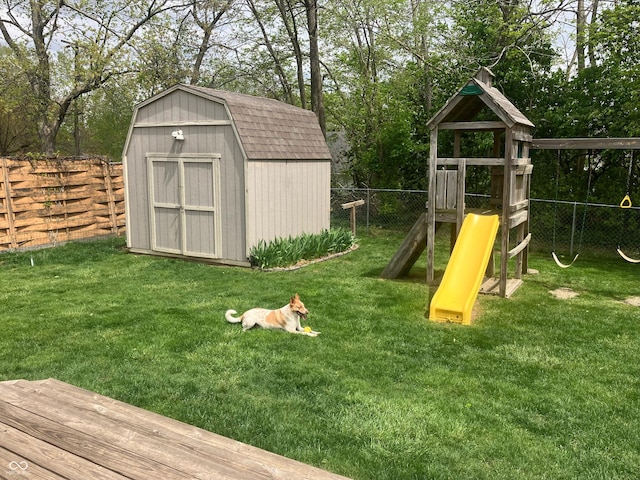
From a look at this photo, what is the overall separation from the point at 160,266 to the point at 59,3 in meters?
10.8

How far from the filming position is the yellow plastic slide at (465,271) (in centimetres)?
672

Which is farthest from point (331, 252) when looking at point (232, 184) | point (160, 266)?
point (160, 266)

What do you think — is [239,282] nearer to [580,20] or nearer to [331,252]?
[331,252]

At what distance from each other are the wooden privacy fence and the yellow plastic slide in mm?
9268

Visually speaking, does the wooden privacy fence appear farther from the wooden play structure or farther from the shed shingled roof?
the wooden play structure

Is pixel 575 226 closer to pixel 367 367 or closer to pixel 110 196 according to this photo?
pixel 367 367

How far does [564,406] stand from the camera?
14.2 ft

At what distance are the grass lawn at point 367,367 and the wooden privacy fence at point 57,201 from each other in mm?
2862

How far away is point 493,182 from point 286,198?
162 inches

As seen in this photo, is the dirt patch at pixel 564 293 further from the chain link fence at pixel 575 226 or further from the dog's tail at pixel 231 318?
the dog's tail at pixel 231 318

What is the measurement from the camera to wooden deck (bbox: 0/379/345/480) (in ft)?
6.66

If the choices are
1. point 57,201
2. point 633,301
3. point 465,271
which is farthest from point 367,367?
point 57,201

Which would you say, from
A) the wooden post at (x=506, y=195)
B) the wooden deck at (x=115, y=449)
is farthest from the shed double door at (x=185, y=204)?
the wooden deck at (x=115, y=449)

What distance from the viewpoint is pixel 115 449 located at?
218cm
